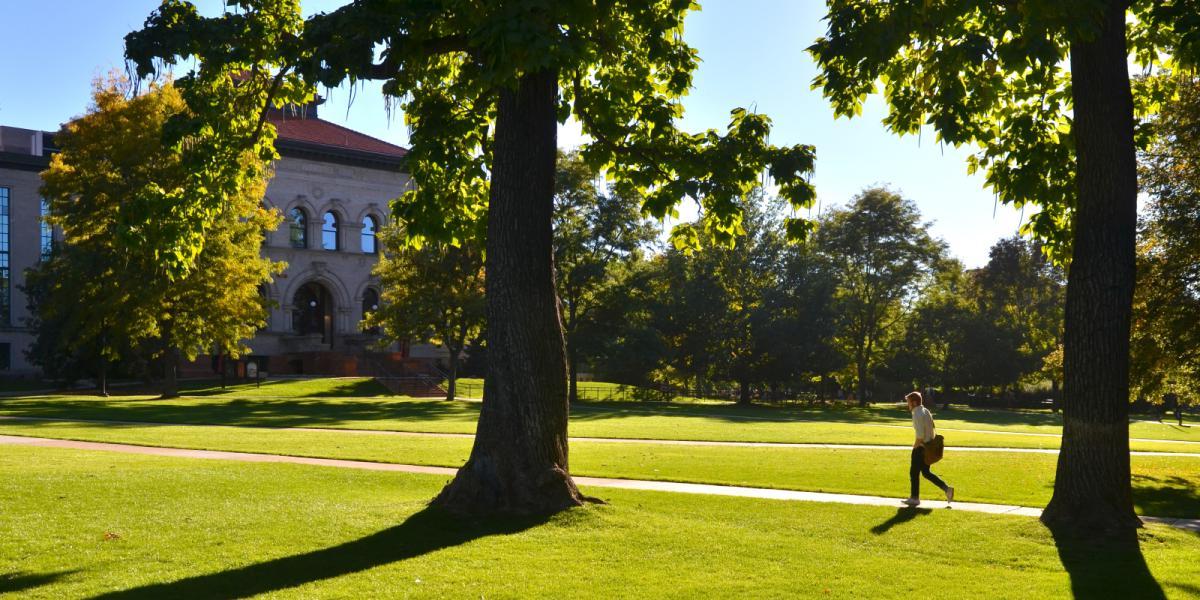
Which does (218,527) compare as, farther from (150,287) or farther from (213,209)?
(150,287)

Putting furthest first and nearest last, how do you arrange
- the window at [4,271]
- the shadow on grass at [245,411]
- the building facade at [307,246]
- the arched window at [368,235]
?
1. the arched window at [368,235]
2. the building facade at [307,246]
3. the window at [4,271]
4. the shadow on grass at [245,411]

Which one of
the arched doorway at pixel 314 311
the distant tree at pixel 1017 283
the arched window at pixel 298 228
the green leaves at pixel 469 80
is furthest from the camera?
the distant tree at pixel 1017 283

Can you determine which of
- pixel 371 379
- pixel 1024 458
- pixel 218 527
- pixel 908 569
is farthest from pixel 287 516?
pixel 371 379

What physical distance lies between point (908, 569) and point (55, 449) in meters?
17.1

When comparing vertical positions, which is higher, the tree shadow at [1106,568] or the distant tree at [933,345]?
the distant tree at [933,345]

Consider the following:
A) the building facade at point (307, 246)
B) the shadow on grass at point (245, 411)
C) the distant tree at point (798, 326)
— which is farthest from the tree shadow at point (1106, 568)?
the building facade at point (307, 246)

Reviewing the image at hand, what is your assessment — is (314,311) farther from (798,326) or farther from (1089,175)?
(1089,175)

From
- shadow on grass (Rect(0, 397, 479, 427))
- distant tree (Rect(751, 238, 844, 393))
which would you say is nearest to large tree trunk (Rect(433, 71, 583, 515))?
shadow on grass (Rect(0, 397, 479, 427))

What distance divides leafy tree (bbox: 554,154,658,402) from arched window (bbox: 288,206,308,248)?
19.2 metres

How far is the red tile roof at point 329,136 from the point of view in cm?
6406

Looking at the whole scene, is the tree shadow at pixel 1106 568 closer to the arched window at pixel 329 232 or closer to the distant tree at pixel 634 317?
the distant tree at pixel 634 317

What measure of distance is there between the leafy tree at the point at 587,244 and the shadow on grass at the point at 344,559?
39935 millimetres

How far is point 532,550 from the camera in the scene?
10.4m

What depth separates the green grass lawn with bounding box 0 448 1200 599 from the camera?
890 cm
